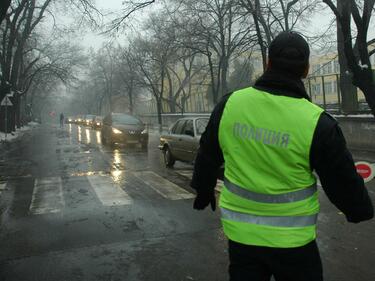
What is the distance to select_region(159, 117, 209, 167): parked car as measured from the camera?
40.8 ft

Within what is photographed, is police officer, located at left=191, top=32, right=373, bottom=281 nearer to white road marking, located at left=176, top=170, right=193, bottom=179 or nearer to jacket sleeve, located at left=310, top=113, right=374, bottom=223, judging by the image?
jacket sleeve, located at left=310, top=113, right=374, bottom=223

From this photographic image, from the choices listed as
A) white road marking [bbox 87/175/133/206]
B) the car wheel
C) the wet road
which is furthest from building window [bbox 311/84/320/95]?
white road marking [bbox 87/175/133/206]

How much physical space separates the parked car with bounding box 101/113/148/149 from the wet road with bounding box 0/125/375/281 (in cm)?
1032

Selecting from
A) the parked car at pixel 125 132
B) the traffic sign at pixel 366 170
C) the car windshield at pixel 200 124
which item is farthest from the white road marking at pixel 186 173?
the parked car at pixel 125 132

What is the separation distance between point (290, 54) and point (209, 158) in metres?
0.70

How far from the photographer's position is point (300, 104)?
232cm

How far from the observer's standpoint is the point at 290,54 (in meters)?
2.41

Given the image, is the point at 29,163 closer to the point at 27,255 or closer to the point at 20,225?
the point at 20,225

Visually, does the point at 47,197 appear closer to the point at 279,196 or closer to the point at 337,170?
the point at 279,196

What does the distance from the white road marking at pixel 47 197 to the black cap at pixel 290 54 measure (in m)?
6.38

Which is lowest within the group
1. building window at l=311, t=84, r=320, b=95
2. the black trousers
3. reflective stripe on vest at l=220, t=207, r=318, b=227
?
the black trousers

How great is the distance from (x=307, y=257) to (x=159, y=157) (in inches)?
591

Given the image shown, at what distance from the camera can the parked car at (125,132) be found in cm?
2167

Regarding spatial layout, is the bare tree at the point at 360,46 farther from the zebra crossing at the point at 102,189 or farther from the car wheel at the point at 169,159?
the zebra crossing at the point at 102,189
